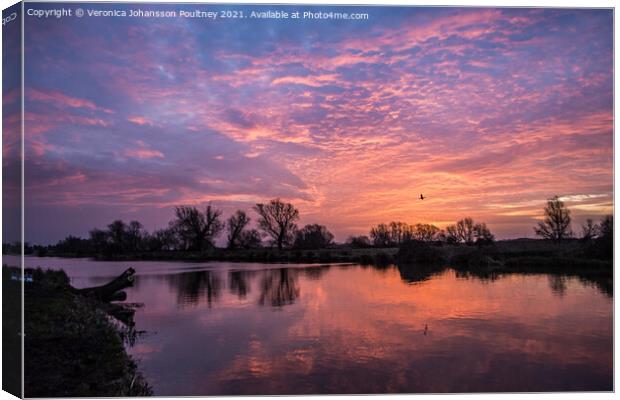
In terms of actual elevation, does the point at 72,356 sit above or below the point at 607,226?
below

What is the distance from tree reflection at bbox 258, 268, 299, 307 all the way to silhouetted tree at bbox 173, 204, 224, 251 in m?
2.07

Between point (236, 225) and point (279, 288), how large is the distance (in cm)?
209

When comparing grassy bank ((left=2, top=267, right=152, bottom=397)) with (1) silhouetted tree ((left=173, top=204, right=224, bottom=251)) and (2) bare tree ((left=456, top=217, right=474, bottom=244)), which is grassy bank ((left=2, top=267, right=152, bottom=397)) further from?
(2) bare tree ((left=456, top=217, right=474, bottom=244))

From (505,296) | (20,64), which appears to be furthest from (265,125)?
(505,296)

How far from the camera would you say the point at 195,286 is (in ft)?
49.8

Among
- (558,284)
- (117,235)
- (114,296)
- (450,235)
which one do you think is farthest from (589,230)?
(117,235)

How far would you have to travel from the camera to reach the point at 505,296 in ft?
41.3

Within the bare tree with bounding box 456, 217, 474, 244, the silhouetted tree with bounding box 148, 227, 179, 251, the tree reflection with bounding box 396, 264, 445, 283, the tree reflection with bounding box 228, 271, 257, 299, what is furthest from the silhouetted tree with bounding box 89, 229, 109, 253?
the tree reflection with bounding box 396, 264, 445, 283

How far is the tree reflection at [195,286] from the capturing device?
13227 millimetres

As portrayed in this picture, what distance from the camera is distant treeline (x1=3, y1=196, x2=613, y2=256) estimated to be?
1154 cm

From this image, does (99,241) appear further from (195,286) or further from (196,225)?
(195,286)

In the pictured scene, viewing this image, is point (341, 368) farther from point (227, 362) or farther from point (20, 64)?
point (20, 64)

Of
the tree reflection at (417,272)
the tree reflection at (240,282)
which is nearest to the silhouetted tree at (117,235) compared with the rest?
the tree reflection at (240,282)

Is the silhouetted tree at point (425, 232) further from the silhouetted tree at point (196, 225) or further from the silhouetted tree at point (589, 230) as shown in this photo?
the silhouetted tree at point (196, 225)
